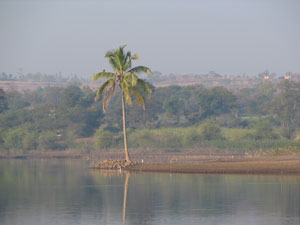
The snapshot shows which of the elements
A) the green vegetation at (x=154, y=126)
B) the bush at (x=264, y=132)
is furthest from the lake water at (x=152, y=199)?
the bush at (x=264, y=132)

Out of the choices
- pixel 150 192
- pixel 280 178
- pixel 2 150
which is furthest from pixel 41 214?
pixel 2 150

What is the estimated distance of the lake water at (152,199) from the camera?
28438 millimetres

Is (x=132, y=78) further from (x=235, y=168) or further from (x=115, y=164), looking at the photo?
(x=235, y=168)

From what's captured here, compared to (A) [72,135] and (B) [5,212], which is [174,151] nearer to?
(A) [72,135]

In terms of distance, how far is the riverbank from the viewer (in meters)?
50.4

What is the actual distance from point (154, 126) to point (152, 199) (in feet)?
297

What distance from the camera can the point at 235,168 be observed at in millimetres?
52344

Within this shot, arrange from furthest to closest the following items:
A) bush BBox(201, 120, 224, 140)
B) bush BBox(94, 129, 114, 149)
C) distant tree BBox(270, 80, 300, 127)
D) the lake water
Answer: distant tree BBox(270, 80, 300, 127)
bush BBox(201, 120, 224, 140)
bush BBox(94, 129, 114, 149)
the lake water

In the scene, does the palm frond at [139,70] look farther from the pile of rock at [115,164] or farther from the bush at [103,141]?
the bush at [103,141]

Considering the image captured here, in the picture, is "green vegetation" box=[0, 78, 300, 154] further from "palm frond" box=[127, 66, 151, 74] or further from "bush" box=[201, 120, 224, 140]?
"palm frond" box=[127, 66, 151, 74]

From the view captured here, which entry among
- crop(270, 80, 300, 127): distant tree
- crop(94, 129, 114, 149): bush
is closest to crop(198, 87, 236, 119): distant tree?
crop(270, 80, 300, 127): distant tree

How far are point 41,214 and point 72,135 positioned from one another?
8358 cm

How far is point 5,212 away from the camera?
103 feet

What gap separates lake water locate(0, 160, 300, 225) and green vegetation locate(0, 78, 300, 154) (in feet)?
91.5
